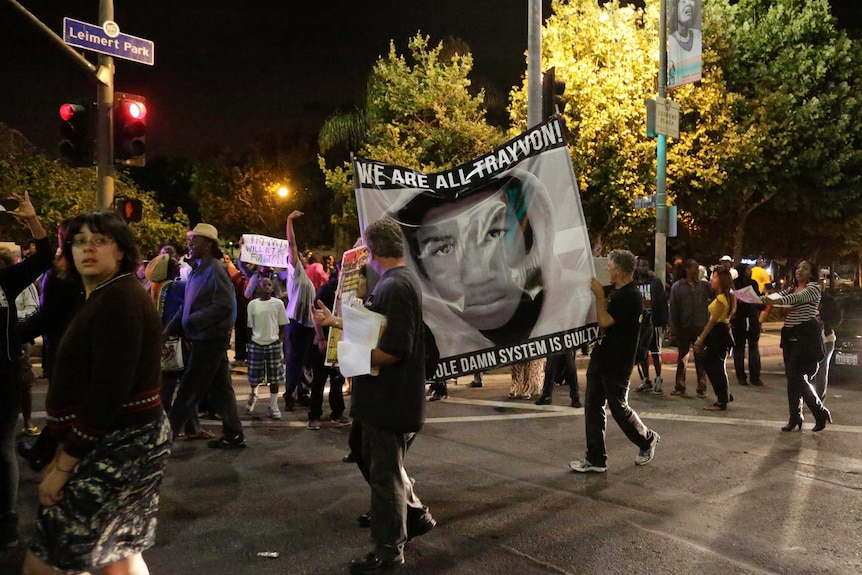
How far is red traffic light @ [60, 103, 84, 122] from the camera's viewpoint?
9.71m

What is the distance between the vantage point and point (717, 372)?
28.7 feet

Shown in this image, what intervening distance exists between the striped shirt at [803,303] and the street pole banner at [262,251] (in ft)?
19.0

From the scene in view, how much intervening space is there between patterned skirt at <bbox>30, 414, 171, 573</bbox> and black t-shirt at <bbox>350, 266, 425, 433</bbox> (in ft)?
4.25

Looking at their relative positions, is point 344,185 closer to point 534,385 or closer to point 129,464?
point 534,385

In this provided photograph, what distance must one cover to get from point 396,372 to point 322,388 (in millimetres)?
3855

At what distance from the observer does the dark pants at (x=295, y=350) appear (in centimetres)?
821

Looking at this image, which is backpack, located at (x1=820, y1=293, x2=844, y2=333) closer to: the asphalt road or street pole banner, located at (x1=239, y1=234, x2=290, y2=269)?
the asphalt road

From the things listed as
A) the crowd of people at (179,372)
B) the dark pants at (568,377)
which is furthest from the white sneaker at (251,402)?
the dark pants at (568,377)

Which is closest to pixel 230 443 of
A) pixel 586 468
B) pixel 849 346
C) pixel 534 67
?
pixel 586 468

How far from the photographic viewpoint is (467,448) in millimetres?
6738

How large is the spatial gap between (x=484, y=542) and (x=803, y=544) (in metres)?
1.87

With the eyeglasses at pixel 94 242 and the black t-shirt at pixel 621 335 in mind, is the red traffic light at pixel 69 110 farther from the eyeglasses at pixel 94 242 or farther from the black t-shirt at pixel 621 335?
the eyeglasses at pixel 94 242

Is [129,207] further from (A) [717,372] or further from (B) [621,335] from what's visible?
(A) [717,372]

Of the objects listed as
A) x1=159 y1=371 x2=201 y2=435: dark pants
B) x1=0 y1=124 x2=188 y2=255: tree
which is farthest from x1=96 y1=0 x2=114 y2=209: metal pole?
x1=0 y1=124 x2=188 y2=255: tree
